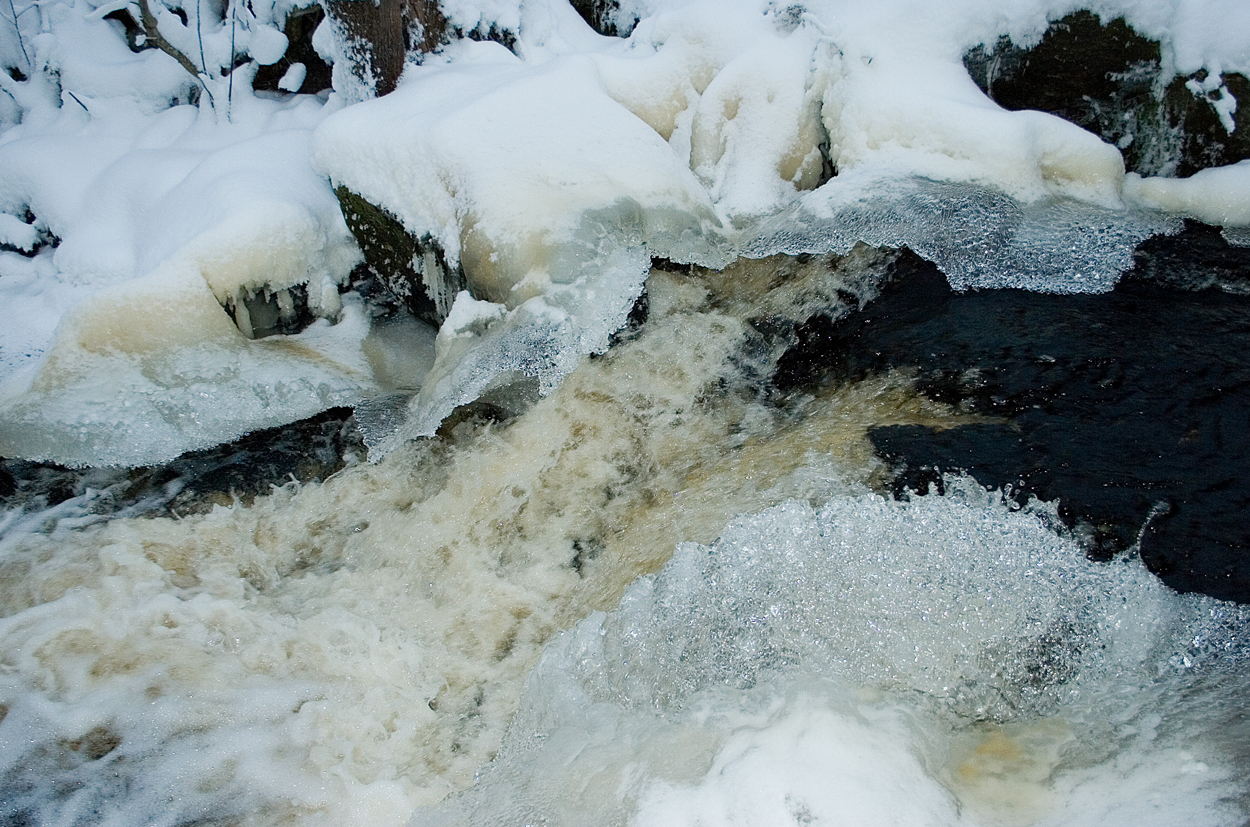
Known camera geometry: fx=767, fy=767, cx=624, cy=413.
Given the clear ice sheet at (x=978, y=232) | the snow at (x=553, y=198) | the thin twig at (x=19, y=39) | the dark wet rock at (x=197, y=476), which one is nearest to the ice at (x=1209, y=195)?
the snow at (x=553, y=198)

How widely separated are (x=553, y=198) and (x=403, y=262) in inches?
36.7

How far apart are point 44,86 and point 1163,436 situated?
20.6 ft

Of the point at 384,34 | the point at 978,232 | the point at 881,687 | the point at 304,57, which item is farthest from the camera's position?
the point at 304,57

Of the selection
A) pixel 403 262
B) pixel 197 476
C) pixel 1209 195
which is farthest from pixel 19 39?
pixel 1209 195

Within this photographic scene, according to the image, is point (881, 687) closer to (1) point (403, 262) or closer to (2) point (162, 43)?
(1) point (403, 262)

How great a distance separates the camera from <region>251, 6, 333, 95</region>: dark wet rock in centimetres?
480

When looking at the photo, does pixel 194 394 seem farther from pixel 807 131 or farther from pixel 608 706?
pixel 807 131

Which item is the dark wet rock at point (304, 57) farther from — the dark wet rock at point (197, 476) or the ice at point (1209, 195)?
the ice at point (1209, 195)

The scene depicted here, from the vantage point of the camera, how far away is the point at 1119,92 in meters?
3.47

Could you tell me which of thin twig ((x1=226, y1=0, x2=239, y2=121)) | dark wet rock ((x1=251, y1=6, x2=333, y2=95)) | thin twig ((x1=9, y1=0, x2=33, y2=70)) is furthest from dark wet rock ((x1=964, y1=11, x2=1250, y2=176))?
thin twig ((x1=9, y1=0, x2=33, y2=70))

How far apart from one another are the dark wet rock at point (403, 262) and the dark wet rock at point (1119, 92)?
2628mm

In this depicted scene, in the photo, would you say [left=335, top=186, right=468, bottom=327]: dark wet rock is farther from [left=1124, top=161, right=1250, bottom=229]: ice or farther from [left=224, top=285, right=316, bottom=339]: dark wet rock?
[left=1124, top=161, right=1250, bottom=229]: ice

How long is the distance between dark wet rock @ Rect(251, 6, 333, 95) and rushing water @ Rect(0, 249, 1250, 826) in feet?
9.51

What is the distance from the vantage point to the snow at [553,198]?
2977mm
